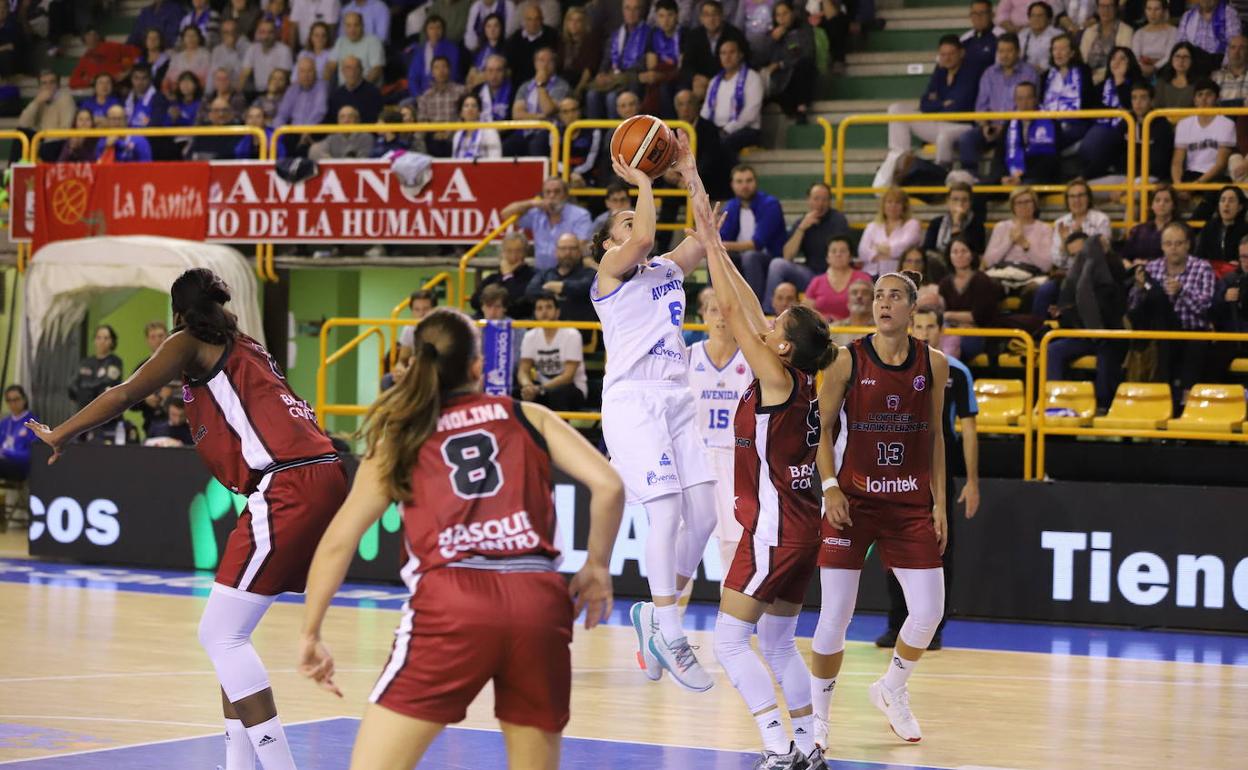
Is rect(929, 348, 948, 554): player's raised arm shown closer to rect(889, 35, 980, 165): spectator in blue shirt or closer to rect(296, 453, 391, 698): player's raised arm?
rect(296, 453, 391, 698): player's raised arm

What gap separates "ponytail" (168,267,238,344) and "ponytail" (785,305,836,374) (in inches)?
86.8

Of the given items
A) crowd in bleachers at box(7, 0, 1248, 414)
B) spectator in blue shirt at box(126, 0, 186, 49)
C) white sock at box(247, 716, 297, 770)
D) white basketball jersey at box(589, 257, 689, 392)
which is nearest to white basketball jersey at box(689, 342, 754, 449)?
crowd in bleachers at box(7, 0, 1248, 414)

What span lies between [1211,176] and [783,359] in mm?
8774

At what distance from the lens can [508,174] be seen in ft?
52.8

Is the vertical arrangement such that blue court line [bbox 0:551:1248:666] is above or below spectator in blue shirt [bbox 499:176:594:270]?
below

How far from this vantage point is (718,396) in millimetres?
11336

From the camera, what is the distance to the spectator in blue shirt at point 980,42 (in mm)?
16250

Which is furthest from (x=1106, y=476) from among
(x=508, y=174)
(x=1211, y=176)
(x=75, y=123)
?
(x=75, y=123)

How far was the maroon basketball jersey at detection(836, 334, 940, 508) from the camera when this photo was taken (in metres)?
7.88

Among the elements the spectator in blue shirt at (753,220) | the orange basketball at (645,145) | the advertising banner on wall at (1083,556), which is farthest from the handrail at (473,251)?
the orange basketball at (645,145)

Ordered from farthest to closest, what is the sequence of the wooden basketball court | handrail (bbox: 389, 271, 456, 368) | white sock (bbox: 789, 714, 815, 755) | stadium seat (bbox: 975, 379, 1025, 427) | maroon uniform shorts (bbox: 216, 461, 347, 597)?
handrail (bbox: 389, 271, 456, 368) < stadium seat (bbox: 975, 379, 1025, 427) < the wooden basketball court < white sock (bbox: 789, 714, 815, 755) < maroon uniform shorts (bbox: 216, 461, 347, 597)

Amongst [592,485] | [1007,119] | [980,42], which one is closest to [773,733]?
[592,485]

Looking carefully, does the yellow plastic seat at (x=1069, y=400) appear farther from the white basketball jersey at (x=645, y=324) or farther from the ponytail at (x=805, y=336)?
the ponytail at (x=805, y=336)

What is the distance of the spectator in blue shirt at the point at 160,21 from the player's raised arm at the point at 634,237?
14.7 meters
